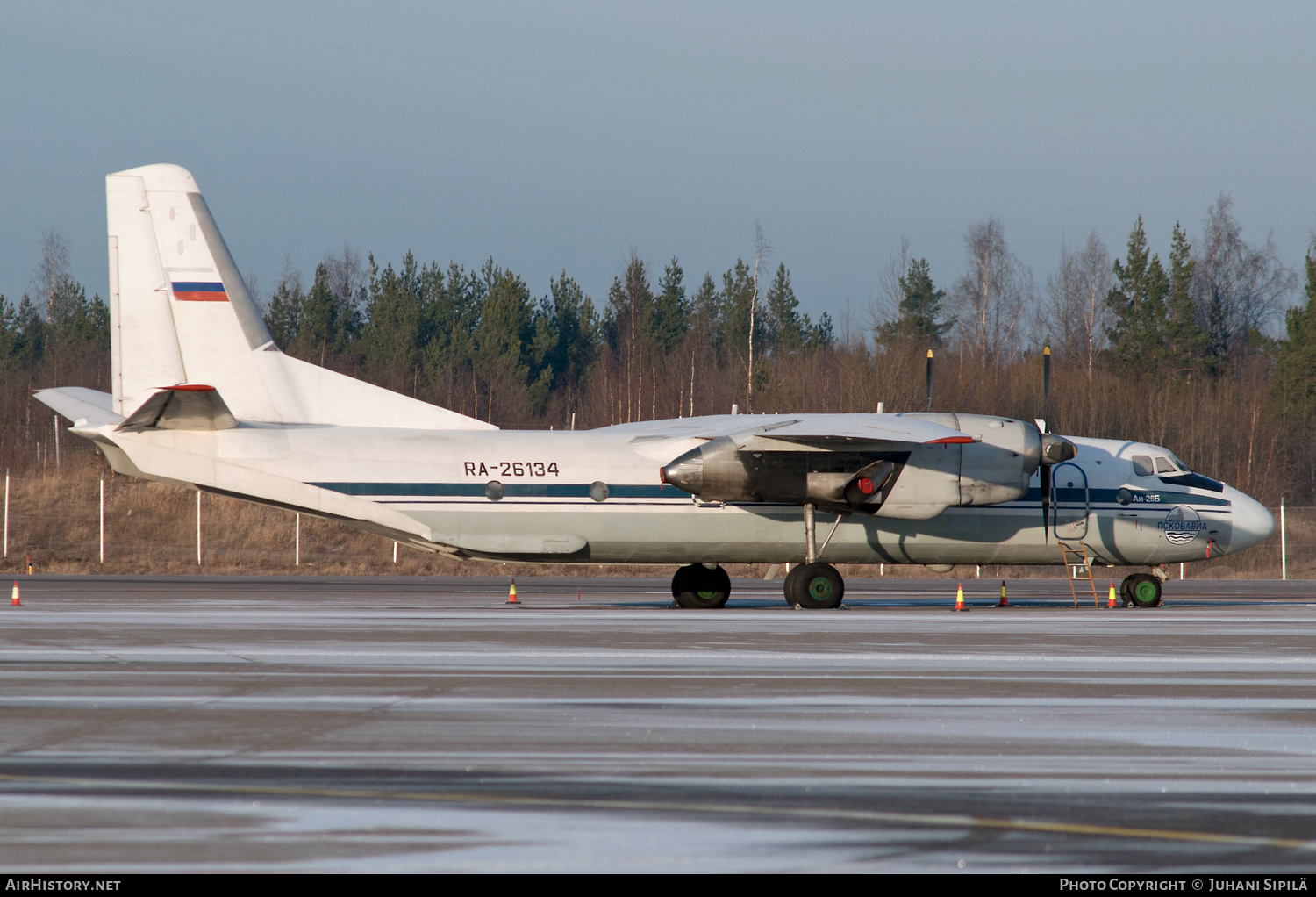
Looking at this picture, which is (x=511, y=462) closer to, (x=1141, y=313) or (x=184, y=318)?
(x=184, y=318)

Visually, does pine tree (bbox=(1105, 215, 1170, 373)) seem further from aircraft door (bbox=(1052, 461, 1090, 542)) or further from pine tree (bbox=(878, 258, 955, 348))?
aircraft door (bbox=(1052, 461, 1090, 542))

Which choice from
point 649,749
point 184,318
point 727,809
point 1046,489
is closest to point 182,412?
point 184,318

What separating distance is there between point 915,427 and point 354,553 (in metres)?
23.2

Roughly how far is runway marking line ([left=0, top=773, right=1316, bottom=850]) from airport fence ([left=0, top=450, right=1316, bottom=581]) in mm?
27065

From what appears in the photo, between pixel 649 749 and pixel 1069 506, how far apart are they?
15017mm

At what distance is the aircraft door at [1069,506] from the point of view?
20844 millimetres

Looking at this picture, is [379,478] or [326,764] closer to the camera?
[326,764]

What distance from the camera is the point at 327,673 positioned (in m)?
11.1

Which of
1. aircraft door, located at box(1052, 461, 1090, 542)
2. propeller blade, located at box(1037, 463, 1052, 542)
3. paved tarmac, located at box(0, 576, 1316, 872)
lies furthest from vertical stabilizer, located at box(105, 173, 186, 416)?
aircraft door, located at box(1052, 461, 1090, 542)

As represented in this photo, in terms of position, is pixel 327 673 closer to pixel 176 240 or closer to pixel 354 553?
pixel 176 240

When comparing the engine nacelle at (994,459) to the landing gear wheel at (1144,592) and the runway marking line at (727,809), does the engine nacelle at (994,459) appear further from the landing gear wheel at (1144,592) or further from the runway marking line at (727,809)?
the runway marking line at (727,809)

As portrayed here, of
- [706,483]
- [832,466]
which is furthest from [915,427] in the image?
[706,483]

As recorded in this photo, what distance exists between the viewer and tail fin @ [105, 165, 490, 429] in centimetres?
1914

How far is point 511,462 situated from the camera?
64.3 ft
